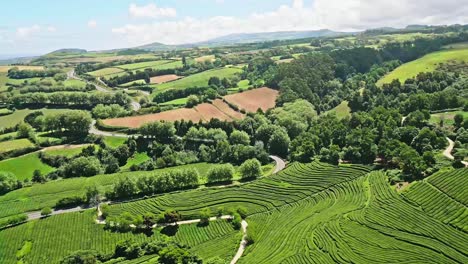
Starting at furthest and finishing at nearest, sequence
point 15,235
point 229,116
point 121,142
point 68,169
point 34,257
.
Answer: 1. point 229,116
2. point 121,142
3. point 68,169
4. point 15,235
5. point 34,257

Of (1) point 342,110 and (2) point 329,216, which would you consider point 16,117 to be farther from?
(2) point 329,216

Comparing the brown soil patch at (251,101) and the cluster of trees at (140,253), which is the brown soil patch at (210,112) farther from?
the cluster of trees at (140,253)

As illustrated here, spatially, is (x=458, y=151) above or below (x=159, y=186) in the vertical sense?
above

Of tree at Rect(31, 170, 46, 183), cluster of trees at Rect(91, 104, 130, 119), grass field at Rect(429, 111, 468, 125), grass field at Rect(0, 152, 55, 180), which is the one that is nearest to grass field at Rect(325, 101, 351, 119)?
grass field at Rect(429, 111, 468, 125)

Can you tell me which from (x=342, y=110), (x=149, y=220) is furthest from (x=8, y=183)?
(x=342, y=110)

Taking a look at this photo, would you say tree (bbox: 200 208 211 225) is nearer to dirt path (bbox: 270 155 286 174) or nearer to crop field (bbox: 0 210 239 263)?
crop field (bbox: 0 210 239 263)

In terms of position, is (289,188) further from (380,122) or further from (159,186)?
(380,122)

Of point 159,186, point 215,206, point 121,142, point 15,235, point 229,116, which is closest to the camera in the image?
point 15,235

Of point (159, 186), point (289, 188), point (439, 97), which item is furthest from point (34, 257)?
point (439, 97)
